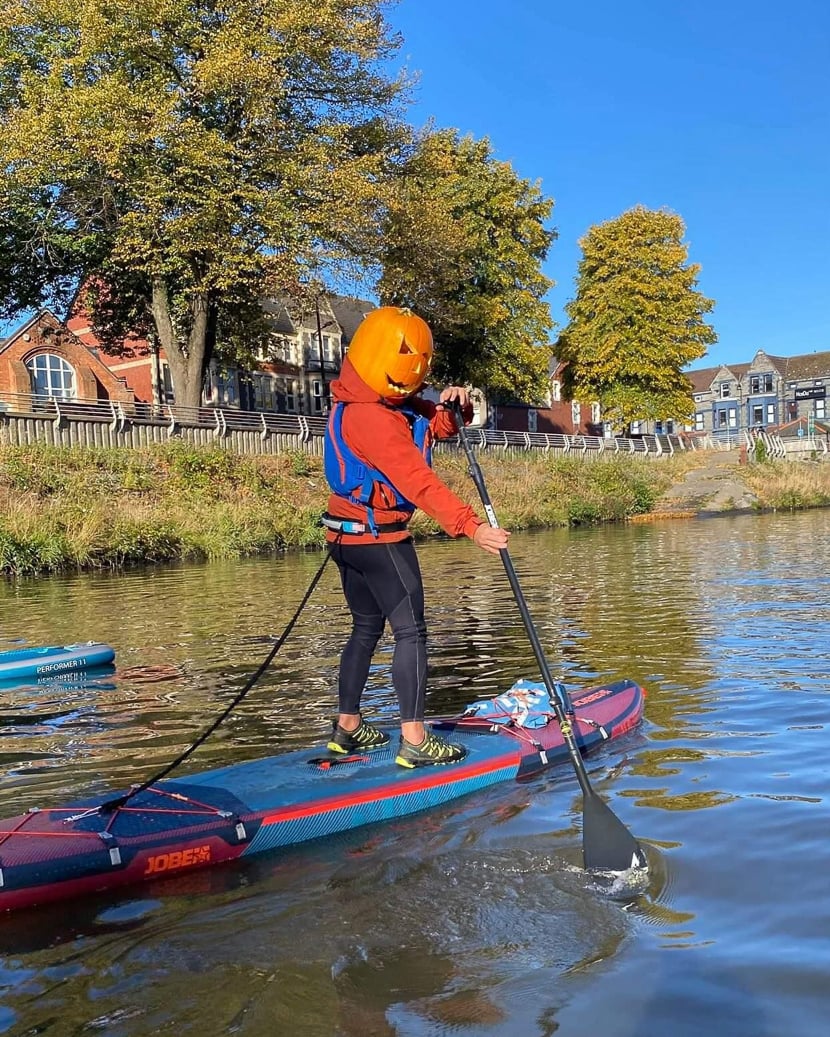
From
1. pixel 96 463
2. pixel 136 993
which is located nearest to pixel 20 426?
pixel 96 463

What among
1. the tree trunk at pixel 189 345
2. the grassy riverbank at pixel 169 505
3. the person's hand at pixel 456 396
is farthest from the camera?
the tree trunk at pixel 189 345

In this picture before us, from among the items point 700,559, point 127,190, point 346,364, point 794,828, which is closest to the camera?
point 794,828

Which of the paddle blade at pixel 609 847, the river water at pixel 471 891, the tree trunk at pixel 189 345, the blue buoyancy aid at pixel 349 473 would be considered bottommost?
the river water at pixel 471 891

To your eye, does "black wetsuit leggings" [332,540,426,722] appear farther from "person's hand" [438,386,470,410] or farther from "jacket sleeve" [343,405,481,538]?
"person's hand" [438,386,470,410]

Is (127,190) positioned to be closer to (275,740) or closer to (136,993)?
(275,740)

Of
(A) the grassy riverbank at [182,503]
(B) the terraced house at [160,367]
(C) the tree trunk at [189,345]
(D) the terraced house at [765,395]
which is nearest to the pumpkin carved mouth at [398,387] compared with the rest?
(A) the grassy riverbank at [182,503]

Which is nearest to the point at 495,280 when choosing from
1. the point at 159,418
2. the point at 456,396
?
the point at 159,418

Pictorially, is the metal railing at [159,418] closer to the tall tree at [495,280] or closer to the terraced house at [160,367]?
the terraced house at [160,367]

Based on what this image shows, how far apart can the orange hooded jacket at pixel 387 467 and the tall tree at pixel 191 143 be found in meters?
23.6

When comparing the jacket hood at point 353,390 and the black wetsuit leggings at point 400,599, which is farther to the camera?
the black wetsuit leggings at point 400,599

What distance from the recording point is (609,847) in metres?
3.80

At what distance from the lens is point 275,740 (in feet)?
19.6

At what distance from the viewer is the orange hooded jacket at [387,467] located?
4410mm

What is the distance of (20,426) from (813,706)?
78.0ft
